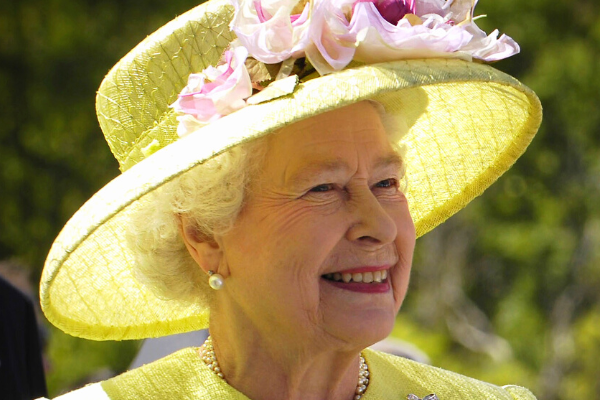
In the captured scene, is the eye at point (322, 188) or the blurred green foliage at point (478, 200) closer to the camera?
the eye at point (322, 188)

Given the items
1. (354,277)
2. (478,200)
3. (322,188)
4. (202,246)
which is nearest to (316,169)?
(322,188)

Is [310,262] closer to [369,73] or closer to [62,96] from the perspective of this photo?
[369,73]

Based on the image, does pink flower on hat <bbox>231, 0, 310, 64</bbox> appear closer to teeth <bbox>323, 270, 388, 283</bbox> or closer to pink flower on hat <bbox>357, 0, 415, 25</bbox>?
pink flower on hat <bbox>357, 0, 415, 25</bbox>

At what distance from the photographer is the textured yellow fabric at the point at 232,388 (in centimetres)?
242

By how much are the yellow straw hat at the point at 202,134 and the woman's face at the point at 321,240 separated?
0.19 m

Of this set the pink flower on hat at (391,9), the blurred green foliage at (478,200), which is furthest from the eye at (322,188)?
the blurred green foliage at (478,200)

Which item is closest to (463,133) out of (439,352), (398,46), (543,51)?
(398,46)

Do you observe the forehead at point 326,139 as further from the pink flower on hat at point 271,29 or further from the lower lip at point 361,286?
the lower lip at point 361,286

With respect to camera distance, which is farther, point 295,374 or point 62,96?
point 62,96

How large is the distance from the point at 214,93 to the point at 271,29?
0.68ft

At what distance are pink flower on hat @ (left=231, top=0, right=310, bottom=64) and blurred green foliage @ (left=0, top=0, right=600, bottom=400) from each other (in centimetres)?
618

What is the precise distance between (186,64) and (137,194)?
532 mm

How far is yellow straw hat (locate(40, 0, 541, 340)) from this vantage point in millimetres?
2021

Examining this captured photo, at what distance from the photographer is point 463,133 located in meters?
2.84
